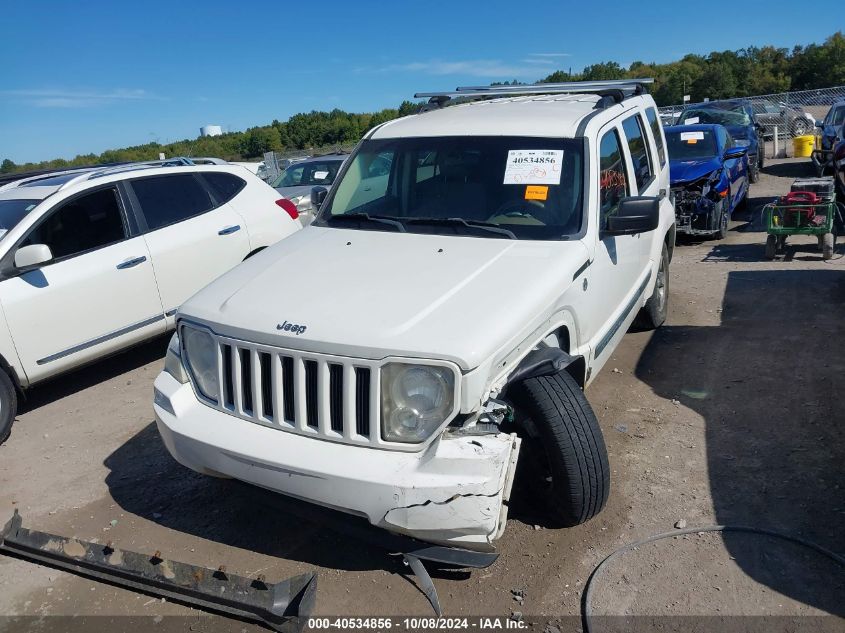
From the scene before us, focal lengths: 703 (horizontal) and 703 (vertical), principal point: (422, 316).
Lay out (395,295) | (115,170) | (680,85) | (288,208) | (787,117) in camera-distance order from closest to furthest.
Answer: (395,295) < (115,170) < (288,208) < (787,117) < (680,85)

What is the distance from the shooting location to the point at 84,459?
4.79 metres

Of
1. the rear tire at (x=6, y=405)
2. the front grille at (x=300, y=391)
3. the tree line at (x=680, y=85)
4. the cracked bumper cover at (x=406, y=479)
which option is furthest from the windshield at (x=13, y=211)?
the tree line at (x=680, y=85)

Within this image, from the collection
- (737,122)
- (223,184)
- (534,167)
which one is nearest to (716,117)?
(737,122)

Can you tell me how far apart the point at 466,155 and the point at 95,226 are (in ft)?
11.2

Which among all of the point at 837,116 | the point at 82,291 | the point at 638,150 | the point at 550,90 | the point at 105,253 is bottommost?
the point at 82,291

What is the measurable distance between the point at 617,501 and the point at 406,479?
5.13 ft

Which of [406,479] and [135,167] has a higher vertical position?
[135,167]

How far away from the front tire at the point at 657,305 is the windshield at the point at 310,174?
7232 mm

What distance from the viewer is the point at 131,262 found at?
5945 mm

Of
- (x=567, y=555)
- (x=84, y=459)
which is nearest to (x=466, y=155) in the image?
(x=567, y=555)

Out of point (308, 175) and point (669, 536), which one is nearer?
point (669, 536)

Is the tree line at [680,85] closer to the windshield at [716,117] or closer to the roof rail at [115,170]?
the windshield at [716,117]

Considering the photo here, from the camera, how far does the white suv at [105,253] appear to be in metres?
5.27

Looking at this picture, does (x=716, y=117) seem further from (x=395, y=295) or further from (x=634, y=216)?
(x=395, y=295)
